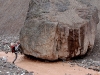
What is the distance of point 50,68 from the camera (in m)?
12.2

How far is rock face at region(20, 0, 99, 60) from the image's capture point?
12.8 m

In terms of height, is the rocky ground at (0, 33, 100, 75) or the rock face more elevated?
the rock face

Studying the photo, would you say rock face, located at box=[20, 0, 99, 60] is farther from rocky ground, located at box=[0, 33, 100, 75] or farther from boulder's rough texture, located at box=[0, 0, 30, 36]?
boulder's rough texture, located at box=[0, 0, 30, 36]

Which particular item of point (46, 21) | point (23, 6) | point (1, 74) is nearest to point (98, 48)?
point (46, 21)

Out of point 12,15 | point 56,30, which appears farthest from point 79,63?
point 12,15

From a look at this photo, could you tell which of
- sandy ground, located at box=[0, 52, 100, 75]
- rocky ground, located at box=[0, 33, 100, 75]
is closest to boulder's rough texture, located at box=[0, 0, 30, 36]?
rocky ground, located at box=[0, 33, 100, 75]

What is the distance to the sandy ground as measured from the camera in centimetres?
1154

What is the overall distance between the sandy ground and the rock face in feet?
1.20

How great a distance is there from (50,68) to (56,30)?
1864mm

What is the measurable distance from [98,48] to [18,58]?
4.78 meters

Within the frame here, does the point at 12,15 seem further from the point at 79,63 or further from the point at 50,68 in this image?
the point at 50,68

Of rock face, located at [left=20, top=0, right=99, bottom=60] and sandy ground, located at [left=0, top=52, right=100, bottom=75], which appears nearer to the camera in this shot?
sandy ground, located at [left=0, top=52, right=100, bottom=75]

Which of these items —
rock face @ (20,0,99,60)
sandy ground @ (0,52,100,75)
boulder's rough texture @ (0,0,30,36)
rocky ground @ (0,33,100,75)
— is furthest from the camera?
boulder's rough texture @ (0,0,30,36)

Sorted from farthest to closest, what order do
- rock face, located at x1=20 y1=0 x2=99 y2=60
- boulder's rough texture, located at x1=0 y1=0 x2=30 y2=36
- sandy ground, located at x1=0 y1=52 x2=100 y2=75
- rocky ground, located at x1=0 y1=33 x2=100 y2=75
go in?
boulder's rough texture, located at x1=0 y1=0 x2=30 y2=36 < rock face, located at x1=20 y1=0 x2=99 y2=60 < sandy ground, located at x1=0 y1=52 x2=100 y2=75 < rocky ground, located at x1=0 y1=33 x2=100 y2=75
